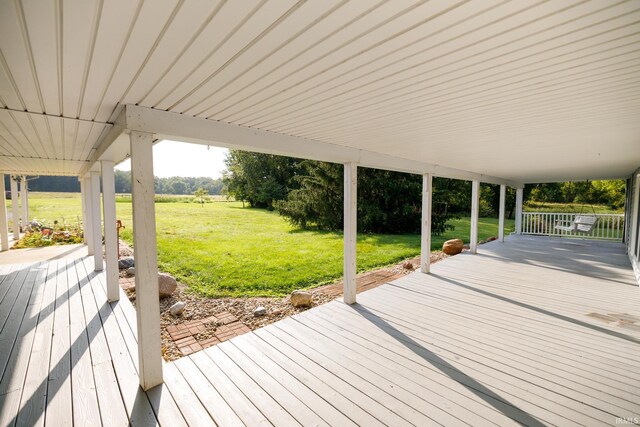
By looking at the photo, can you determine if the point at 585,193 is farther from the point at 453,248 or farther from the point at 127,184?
the point at 127,184

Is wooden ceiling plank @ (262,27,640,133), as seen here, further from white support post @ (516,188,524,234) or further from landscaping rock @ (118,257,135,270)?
white support post @ (516,188,524,234)

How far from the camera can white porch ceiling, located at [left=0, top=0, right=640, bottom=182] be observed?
1212mm

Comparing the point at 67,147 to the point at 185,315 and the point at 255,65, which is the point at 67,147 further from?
the point at 255,65

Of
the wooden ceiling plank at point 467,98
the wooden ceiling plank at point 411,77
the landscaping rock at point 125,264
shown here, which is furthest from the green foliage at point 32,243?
the wooden ceiling plank at point 411,77

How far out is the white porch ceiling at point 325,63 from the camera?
1.21m

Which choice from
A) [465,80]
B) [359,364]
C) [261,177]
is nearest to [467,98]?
[465,80]

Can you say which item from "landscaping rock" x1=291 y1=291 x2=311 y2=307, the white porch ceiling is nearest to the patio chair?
the white porch ceiling

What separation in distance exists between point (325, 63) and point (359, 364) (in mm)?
2662

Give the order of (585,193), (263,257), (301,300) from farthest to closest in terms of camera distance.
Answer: (585,193)
(263,257)
(301,300)

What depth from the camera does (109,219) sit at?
4051mm

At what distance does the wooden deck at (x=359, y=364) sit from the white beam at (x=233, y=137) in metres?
2.20

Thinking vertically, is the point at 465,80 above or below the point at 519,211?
above

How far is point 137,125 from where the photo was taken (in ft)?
7.62

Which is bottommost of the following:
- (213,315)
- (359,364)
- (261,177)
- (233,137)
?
(213,315)
